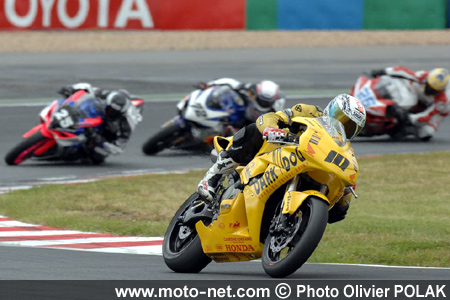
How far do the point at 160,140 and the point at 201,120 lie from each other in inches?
28.3

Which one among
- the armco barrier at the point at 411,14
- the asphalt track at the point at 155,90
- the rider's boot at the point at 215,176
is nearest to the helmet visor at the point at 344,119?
the rider's boot at the point at 215,176

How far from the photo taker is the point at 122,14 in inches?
1084

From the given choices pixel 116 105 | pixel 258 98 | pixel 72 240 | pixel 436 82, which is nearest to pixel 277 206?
pixel 72 240

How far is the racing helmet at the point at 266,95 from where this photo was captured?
16.2m

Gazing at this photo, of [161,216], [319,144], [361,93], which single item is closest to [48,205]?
[161,216]

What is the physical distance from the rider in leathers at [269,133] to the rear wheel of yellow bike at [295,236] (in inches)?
23.5

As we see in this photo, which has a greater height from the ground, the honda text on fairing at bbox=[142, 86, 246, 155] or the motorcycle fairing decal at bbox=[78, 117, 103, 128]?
the motorcycle fairing decal at bbox=[78, 117, 103, 128]

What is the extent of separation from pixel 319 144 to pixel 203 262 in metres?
1.30

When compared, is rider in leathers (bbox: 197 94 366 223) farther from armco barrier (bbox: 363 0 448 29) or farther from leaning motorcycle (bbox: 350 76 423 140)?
armco barrier (bbox: 363 0 448 29)

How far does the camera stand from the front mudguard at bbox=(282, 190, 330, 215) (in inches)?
280

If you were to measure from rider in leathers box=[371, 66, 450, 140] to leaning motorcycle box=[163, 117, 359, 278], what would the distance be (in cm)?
1036

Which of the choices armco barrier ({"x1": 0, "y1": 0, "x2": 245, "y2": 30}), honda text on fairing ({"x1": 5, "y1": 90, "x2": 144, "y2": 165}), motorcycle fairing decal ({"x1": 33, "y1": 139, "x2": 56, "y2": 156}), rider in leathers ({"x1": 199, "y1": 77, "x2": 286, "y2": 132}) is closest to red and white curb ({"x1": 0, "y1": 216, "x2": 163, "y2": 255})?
honda text on fairing ({"x1": 5, "y1": 90, "x2": 144, "y2": 165})

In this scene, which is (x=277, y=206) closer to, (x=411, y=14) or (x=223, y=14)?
(x=223, y=14)
